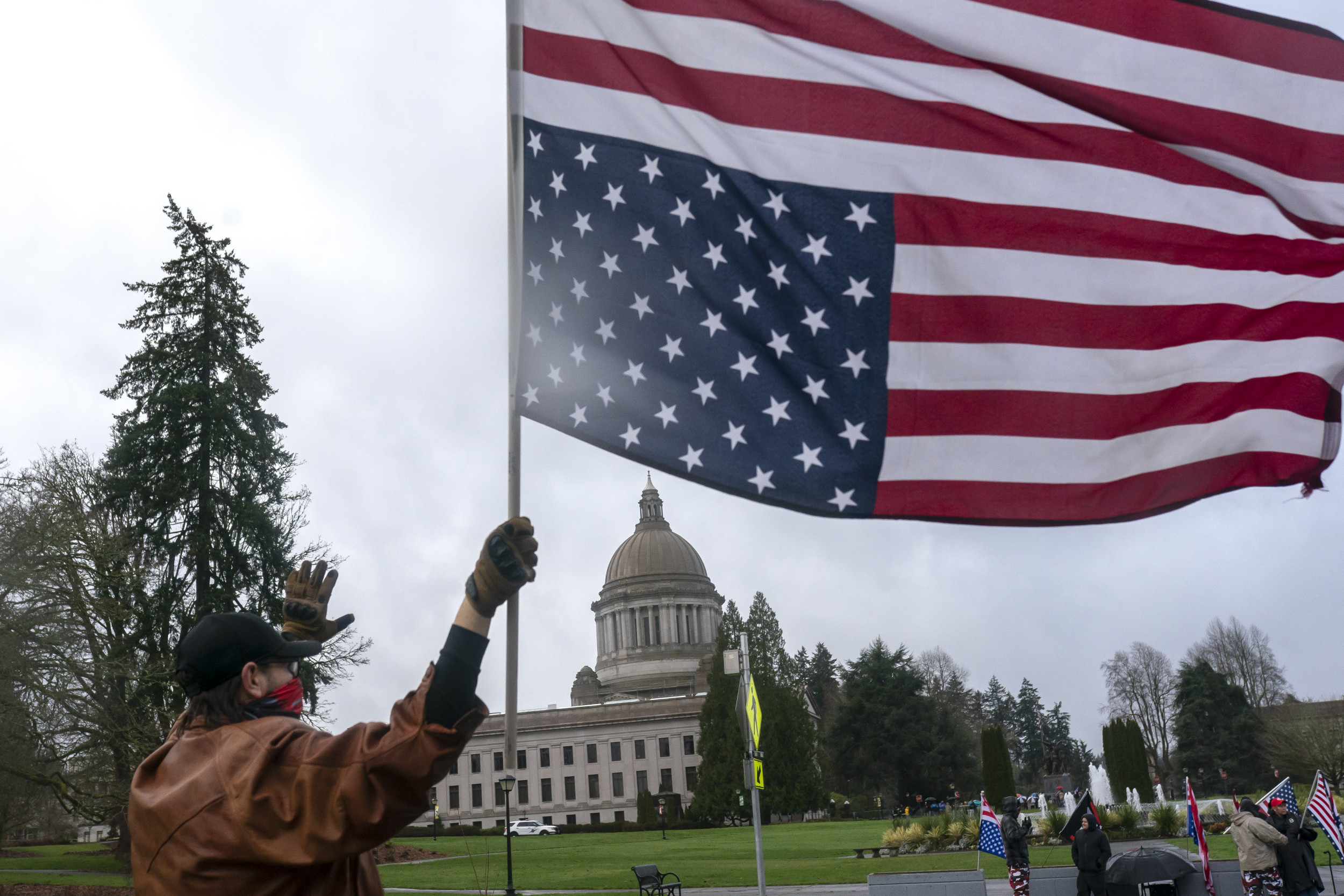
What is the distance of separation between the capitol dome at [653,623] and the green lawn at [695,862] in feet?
152

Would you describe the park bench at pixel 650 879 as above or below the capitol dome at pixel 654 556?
below

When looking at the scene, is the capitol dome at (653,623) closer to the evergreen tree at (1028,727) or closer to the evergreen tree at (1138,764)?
the evergreen tree at (1028,727)

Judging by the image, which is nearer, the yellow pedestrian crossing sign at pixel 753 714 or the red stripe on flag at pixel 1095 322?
the red stripe on flag at pixel 1095 322

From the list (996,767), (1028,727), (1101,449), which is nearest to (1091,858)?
(1101,449)

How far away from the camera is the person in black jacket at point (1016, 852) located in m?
16.9

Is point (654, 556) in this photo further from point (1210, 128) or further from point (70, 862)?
point (1210, 128)

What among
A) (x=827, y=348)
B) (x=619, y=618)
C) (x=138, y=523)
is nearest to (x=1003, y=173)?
(x=827, y=348)

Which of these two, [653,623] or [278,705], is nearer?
[278,705]

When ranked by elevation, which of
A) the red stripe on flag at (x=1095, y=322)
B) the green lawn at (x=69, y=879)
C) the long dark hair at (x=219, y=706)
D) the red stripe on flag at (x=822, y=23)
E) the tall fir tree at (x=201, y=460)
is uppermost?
the tall fir tree at (x=201, y=460)

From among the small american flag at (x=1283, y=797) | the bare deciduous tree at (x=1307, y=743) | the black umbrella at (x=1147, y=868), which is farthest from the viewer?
the bare deciduous tree at (x=1307, y=743)

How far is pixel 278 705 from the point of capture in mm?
2617

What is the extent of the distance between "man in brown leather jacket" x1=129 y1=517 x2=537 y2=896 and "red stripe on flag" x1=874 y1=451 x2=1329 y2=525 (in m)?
2.07

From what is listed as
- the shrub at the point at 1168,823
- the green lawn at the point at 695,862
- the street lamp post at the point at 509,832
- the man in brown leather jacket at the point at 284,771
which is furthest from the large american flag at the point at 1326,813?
the man in brown leather jacket at the point at 284,771

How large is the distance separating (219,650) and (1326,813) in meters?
17.0
